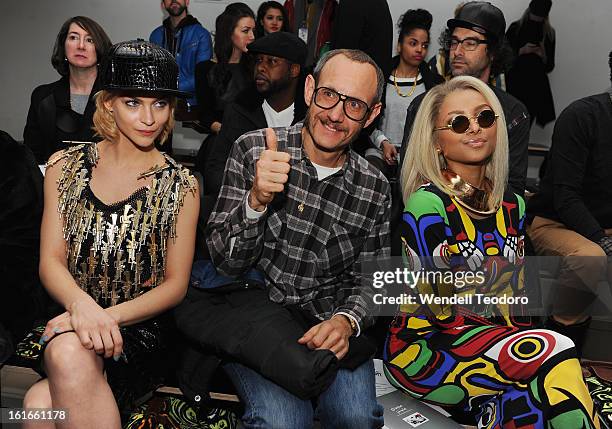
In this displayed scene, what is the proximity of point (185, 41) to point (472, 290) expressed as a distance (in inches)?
172

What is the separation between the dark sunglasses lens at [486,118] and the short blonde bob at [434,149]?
32mm

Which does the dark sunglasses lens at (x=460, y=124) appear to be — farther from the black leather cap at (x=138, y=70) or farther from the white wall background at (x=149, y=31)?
the white wall background at (x=149, y=31)

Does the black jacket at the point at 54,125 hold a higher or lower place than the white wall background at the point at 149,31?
lower

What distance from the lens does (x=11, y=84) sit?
7.91 metres

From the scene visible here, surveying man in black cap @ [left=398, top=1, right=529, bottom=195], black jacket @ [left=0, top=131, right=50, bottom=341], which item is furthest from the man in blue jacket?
black jacket @ [left=0, top=131, right=50, bottom=341]

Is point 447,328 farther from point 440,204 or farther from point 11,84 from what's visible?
point 11,84

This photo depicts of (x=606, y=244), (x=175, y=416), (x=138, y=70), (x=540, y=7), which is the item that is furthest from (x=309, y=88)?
(x=540, y=7)

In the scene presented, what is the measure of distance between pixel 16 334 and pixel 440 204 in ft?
5.06

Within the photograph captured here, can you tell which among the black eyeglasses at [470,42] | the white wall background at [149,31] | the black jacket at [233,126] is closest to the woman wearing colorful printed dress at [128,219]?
the black jacket at [233,126]

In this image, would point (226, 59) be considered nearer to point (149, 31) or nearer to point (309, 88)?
point (149, 31)

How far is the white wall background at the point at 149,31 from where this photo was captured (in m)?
6.57

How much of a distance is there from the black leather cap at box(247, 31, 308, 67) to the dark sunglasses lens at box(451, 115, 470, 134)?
1.61 metres

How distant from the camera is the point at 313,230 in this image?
225 cm

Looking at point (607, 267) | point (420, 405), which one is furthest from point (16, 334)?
point (607, 267)
